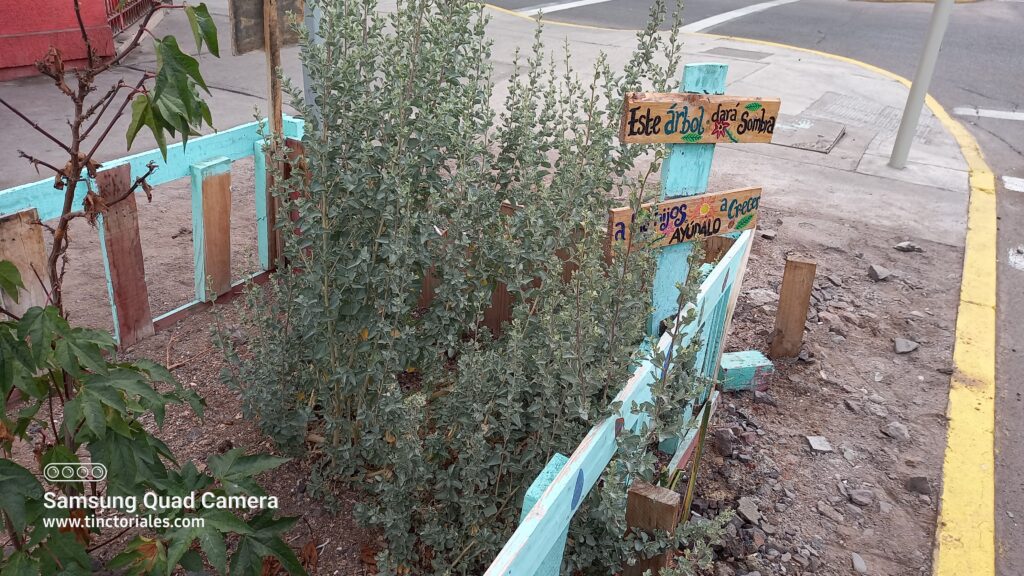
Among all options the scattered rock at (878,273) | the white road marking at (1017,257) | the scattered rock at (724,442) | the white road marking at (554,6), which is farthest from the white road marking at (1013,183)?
the white road marking at (554,6)

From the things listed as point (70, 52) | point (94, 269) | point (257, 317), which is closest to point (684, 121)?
point (257, 317)

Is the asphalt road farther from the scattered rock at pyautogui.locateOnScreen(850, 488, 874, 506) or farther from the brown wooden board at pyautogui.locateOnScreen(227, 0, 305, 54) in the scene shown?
the brown wooden board at pyautogui.locateOnScreen(227, 0, 305, 54)

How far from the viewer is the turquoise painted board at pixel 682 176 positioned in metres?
3.26

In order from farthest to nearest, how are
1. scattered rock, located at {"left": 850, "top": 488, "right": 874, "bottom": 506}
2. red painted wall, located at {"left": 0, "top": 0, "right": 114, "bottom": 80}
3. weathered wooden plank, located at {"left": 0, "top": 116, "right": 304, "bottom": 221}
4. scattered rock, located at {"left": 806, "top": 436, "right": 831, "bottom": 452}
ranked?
red painted wall, located at {"left": 0, "top": 0, "right": 114, "bottom": 80} → scattered rock, located at {"left": 806, "top": 436, "right": 831, "bottom": 452} → scattered rock, located at {"left": 850, "top": 488, "right": 874, "bottom": 506} → weathered wooden plank, located at {"left": 0, "top": 116, "right": 304, "bottom": 221}

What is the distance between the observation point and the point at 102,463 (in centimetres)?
201

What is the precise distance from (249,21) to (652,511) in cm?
299

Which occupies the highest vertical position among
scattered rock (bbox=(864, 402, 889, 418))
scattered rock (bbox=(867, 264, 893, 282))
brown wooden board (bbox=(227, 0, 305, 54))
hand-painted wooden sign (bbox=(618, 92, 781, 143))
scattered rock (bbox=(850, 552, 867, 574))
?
brown wooden board (bbox=(227, 0, 305, 54))

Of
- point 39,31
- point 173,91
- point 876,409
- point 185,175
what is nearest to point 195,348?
point 185,175

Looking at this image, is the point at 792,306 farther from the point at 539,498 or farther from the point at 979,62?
the point at 979,62

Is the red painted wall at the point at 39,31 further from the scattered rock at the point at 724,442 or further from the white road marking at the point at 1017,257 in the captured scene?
the white road marking at the point at 1017,257

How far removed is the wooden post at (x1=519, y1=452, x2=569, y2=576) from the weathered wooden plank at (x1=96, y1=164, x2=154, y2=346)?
7.73 ft

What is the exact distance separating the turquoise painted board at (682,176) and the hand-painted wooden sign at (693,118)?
0.07 meters

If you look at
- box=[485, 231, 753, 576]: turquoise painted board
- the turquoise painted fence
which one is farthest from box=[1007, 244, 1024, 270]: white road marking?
the turquoise painted fence

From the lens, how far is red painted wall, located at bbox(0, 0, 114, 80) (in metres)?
8.13
